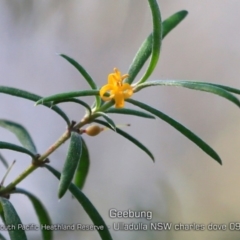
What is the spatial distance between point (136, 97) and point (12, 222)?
439mm

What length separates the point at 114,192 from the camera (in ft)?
2.58

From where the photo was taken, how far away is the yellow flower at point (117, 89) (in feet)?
1.51

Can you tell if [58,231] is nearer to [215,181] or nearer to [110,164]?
[110,164]

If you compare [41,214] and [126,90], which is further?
[41,214]

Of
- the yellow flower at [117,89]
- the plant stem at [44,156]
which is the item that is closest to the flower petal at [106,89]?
the yellow flower at [117,89]

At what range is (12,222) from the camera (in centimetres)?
48

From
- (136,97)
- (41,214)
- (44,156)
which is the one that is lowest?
(41,214)

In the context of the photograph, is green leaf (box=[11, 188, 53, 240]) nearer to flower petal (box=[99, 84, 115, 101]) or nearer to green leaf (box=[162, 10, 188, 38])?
flower petal (box=[99, 84, 115, 101])

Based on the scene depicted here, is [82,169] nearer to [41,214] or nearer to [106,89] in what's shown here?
[41,214]

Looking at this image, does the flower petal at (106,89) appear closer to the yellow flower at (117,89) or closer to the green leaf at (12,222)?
the yellow flower at (117,89)

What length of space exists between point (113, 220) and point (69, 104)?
324 millimetres

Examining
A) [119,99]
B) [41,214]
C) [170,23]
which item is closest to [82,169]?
[41,214]

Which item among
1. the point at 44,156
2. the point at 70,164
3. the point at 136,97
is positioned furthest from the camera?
the point at 136,97

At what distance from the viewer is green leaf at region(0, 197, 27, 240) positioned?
0.47 metres
